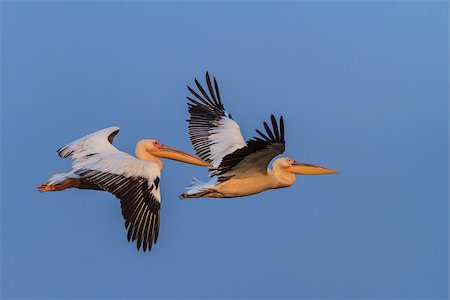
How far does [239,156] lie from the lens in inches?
549

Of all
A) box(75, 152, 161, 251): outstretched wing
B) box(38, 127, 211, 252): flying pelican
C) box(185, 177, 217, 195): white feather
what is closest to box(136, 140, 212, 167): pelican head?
box(38, 127, 211, 252): flying pelican

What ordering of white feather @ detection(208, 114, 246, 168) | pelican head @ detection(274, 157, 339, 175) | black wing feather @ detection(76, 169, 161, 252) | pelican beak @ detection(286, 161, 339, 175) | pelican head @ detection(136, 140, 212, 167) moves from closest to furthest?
black wing feather @ detection(76, 169, 161, 252) < pelican head @ detection(136, 140, 212, 167) < pelican head @ detection(274, 157, 339, 175) < pelican beak @ detection(286, 161, 339, 175) < white feather @ detection(208, 114, 246, 168)

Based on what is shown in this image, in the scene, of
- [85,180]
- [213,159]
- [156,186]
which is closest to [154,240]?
[156,186]

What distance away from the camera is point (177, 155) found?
14812 mm

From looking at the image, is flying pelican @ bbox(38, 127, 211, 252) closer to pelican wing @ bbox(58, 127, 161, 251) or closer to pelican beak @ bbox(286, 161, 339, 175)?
pelican wing @ bbox(58, 127, 161, 251)

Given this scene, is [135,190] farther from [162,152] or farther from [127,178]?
[162,152]

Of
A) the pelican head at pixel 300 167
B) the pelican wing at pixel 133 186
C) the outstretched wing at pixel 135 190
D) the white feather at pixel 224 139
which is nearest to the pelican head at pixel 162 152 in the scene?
the white feather at pixel 224 139

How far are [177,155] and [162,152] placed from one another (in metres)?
0.27

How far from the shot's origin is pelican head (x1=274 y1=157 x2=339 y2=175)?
591 inches

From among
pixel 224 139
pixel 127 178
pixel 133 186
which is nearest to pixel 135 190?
pixel 133 186

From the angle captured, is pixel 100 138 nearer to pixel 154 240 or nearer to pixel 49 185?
pixel 49 185

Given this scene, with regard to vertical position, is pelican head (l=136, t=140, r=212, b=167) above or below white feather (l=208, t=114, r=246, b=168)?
below

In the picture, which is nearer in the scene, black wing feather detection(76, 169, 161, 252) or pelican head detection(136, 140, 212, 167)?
black wing feather detection(76, 169, 161, 252)

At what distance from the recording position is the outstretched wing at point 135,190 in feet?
40.8
